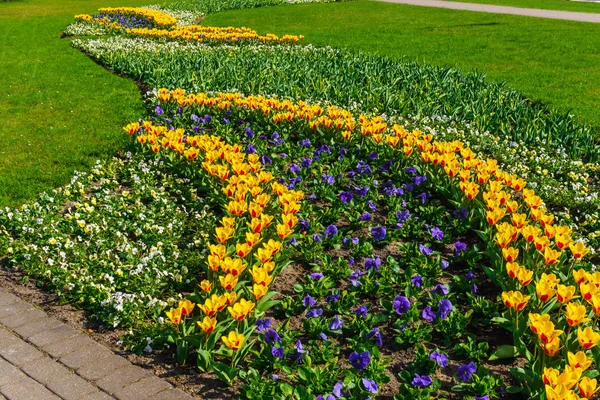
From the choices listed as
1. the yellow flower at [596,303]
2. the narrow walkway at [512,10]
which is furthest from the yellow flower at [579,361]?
the narrow walkway at [512,10]

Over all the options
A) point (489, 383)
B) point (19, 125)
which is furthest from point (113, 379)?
point (19, 125)

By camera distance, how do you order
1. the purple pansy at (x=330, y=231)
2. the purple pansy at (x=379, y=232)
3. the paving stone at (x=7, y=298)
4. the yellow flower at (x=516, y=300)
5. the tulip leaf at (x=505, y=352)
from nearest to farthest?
the yellow flower at (x=516, y=300)
the tulip leaf at (x=505, y=352)
the paving stone at (x=7, y=298)
the purple pansy at (x=379, y=232)
the purple pansy at (x=330, y=231)

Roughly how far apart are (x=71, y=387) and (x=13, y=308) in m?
1.19

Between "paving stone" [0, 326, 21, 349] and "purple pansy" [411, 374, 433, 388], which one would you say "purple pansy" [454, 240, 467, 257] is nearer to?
"purple pansy" [411, 374, 433, 388]

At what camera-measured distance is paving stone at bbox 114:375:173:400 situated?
3529 millimetres

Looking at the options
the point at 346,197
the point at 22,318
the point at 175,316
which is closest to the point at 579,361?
the point at 175,316

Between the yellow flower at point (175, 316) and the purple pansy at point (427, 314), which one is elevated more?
the yellow flower at point (175, 316)

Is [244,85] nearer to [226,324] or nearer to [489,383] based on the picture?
[226,324]

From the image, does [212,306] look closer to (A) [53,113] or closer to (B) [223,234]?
(B) [223,234]

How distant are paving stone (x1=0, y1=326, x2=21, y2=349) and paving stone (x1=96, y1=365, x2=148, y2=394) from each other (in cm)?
81

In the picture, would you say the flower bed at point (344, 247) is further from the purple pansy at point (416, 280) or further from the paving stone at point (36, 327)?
the paving stone at point (36, 327)

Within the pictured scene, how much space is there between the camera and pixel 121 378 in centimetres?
370

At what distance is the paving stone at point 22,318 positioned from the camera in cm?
430

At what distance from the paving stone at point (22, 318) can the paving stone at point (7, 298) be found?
8.0 inches
